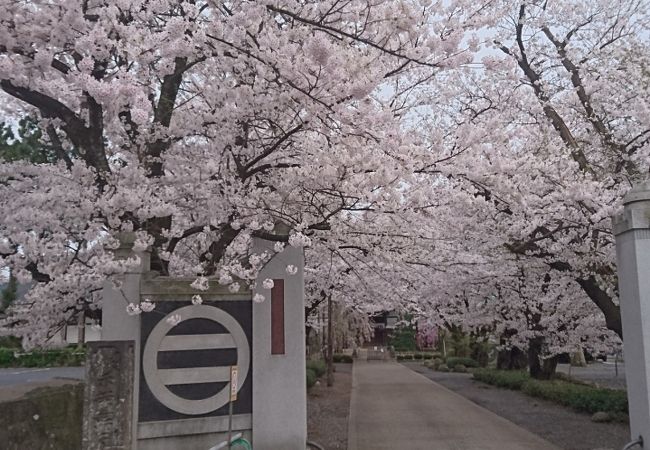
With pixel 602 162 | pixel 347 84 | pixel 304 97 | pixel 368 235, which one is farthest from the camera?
pixel 602 162

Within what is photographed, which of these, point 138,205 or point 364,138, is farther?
point 364,138

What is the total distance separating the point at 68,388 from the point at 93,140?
3586mm

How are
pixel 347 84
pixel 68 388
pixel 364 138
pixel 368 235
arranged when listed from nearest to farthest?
1. pixel 347 84
2. pixel 364 138
3. pixel 68 388
4. pixel 368 235

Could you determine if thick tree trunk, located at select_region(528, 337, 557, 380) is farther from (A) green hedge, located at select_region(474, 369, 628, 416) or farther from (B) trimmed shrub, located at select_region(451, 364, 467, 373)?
(B) trimmed shrub, located at select_region(451, 364, 467, 373)

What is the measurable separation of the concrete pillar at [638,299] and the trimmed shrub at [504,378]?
1462 cm

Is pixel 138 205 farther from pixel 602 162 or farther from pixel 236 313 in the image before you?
pixel 602 162

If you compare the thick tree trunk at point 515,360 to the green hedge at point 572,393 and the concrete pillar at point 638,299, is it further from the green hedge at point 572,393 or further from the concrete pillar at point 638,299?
the concrete pillar at point 638,299

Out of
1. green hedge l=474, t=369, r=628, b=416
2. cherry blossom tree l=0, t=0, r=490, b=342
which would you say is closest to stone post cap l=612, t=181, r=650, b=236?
cherry blossom tree l=0, t=0, r=490, b=342

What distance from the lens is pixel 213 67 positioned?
28.3 feet

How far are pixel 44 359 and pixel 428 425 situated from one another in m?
27.9

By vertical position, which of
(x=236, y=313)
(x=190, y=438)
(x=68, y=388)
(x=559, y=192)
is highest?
(x=559, y=192)

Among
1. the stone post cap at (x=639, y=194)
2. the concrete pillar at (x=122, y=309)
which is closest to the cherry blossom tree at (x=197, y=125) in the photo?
the concrete pillar at (x=122, y=309)

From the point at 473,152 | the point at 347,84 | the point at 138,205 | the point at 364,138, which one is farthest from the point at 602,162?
the point at 138,205

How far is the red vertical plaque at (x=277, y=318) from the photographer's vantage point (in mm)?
8906
